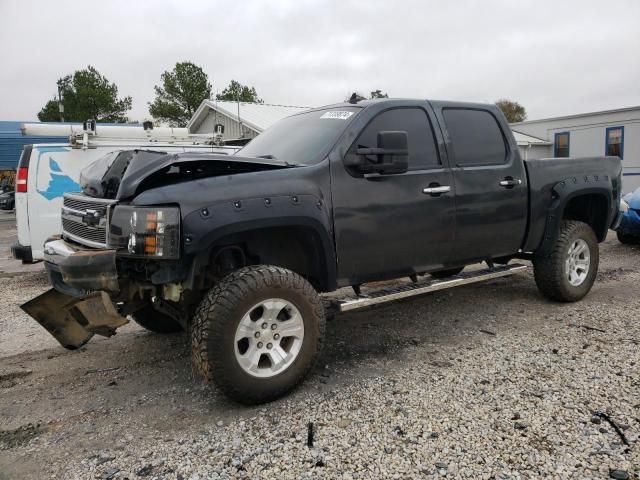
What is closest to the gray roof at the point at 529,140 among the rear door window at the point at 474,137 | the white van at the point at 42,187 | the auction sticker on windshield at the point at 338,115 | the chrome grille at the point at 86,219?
the white van at the point at 42,187

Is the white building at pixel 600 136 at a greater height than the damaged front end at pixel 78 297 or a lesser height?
greater

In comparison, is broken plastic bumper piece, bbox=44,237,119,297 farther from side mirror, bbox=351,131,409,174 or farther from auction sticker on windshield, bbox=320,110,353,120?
auction sticker on windshield, bbox=320,110,353,120

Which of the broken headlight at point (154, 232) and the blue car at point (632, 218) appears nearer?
the broken headlight at point (154, 232)

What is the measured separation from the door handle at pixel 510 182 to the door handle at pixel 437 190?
0.73 meters

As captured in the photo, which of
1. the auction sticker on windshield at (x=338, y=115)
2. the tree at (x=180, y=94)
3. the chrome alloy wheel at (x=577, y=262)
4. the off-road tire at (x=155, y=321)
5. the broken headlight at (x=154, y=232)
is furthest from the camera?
the tree at (x=180, y=94)

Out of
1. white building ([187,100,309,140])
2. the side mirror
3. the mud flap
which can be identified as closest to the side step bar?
the side mirror

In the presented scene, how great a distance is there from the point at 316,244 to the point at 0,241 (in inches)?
487

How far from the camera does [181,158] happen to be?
10.7 feet

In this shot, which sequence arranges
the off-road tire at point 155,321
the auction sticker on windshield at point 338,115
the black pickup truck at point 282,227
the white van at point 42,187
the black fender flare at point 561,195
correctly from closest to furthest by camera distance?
the black pickup truck at point 282,227 → the auction sticker on windshield at point 338,115 → the off-road tire at point 155,321 → the black fender flare at point 561,195 → the white van at point 42,187

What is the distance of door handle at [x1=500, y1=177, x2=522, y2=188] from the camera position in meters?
4.71

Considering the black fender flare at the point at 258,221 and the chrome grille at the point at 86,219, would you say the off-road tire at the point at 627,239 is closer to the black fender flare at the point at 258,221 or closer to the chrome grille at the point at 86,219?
the black fender flare at the point at 258,221

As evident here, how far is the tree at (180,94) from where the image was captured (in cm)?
3769

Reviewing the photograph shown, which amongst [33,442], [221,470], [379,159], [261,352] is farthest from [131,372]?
[379,159]

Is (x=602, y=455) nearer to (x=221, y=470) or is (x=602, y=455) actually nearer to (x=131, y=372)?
(x=221, y=470)
